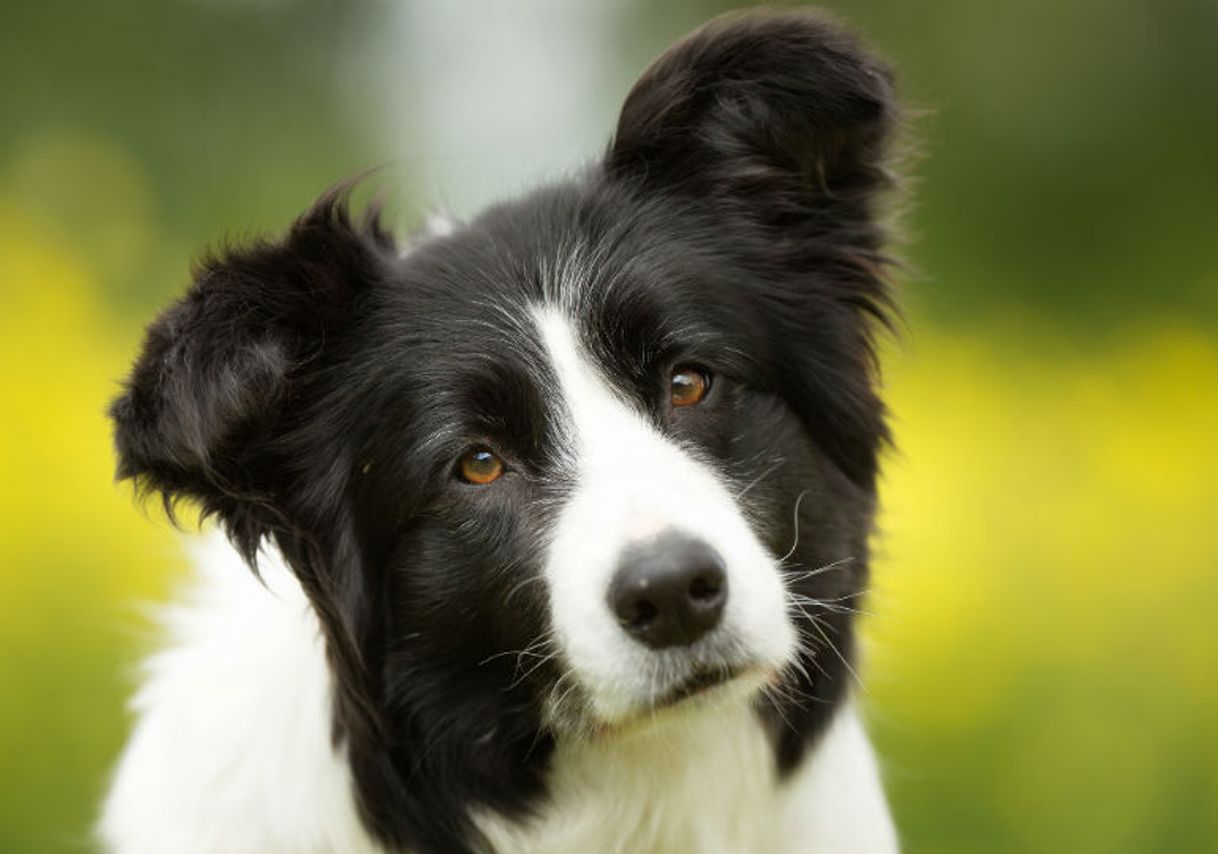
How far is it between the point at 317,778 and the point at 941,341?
18.2 ft

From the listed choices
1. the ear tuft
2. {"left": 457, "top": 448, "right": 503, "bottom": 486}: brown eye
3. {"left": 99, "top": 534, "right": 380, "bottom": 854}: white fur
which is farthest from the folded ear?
{"left": 99, "top": 534, "right": 380, "bottom": 854}: white fur

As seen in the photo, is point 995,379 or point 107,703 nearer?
point 107,703

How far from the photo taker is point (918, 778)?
237 inches

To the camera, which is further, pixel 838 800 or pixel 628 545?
pixel 838 800

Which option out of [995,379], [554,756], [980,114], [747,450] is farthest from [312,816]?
[980,114]

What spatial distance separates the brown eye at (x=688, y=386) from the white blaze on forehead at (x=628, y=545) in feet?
Answer: 0.43

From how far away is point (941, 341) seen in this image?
8.19 m

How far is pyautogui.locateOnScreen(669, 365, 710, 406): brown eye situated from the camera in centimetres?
333

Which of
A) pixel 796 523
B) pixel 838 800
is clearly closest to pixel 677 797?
pixel 838 800

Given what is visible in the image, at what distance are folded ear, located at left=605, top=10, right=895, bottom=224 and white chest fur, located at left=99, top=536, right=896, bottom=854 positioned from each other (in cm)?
128

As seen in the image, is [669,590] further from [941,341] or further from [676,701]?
[941,341]

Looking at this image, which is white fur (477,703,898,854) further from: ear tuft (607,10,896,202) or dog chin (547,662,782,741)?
ear tuft (607,10,896,202)

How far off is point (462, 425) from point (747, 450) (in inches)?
25.1

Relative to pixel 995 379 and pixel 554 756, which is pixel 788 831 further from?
pixel 995 379
